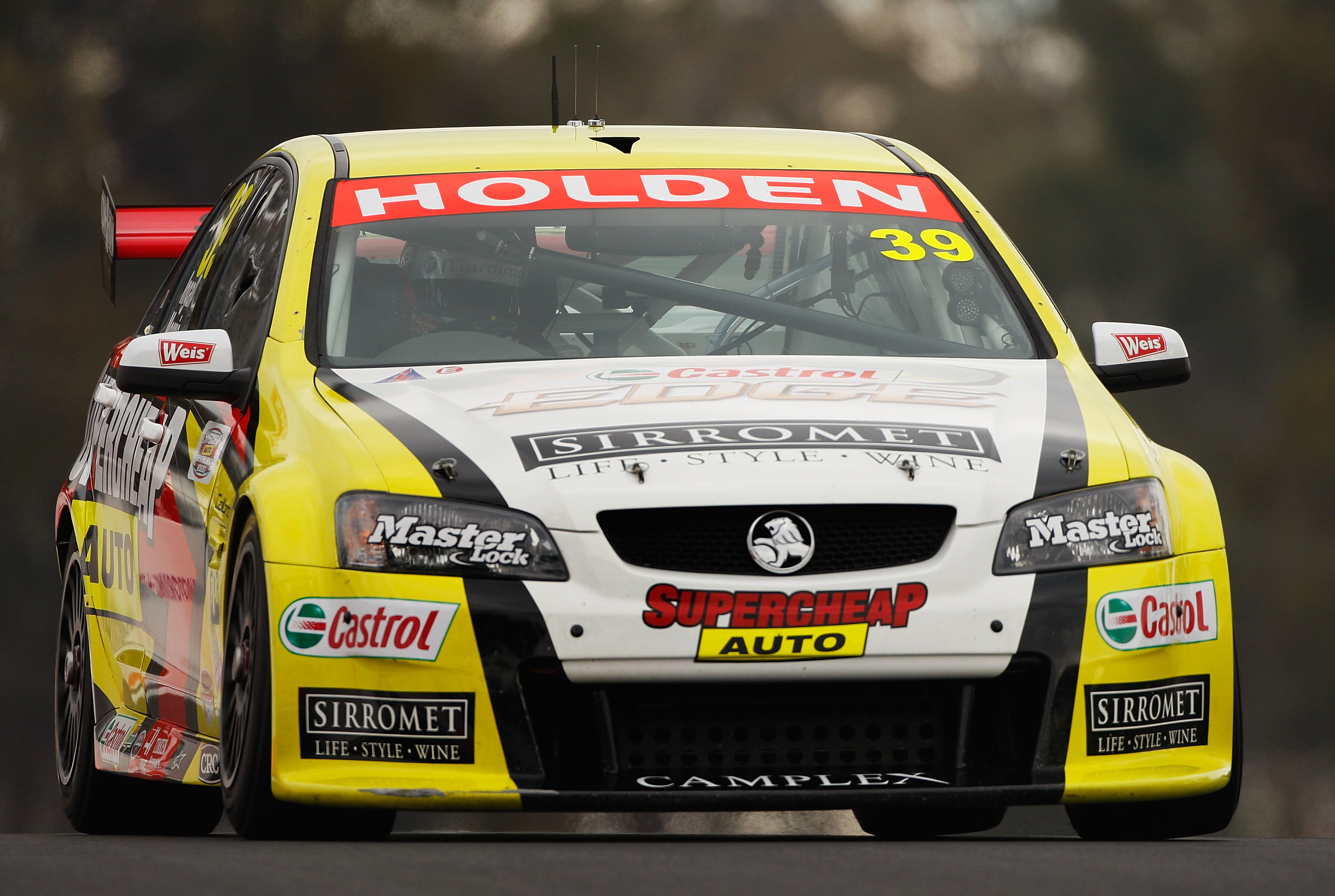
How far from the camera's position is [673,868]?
178 inches

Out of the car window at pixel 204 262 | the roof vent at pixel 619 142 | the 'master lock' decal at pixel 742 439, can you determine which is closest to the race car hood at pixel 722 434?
the 'master lock' decal at pixel 742 439

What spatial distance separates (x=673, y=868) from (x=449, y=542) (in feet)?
2.74

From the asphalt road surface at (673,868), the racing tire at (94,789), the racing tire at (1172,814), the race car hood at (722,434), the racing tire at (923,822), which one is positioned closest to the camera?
the asphalt road surface at (673,868)

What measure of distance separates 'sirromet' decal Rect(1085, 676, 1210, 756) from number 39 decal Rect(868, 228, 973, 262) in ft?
5.03

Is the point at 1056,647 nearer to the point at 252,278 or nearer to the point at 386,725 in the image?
the point at 386,725

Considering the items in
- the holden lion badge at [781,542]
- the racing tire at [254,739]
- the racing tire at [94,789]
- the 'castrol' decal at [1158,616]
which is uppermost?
the holden lion badge at [781,542]

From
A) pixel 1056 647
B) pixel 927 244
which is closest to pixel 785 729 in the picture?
pixel 1056 647

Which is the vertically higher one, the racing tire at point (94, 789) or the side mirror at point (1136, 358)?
the side mirror at point (1136, 358)

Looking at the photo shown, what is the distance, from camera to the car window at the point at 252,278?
6.12 m

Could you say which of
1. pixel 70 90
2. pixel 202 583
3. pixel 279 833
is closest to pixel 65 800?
pixel 202 583

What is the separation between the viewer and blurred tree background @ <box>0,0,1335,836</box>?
32.7 m

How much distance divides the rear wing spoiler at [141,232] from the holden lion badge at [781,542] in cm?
409

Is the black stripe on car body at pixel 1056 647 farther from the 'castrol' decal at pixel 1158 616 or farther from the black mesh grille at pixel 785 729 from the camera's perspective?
the black mesh grille at pixel 785 729

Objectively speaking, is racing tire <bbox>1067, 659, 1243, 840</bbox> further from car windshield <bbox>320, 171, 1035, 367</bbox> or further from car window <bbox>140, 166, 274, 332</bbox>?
car window <bbox>140, 166, 274, 332</bbox>
